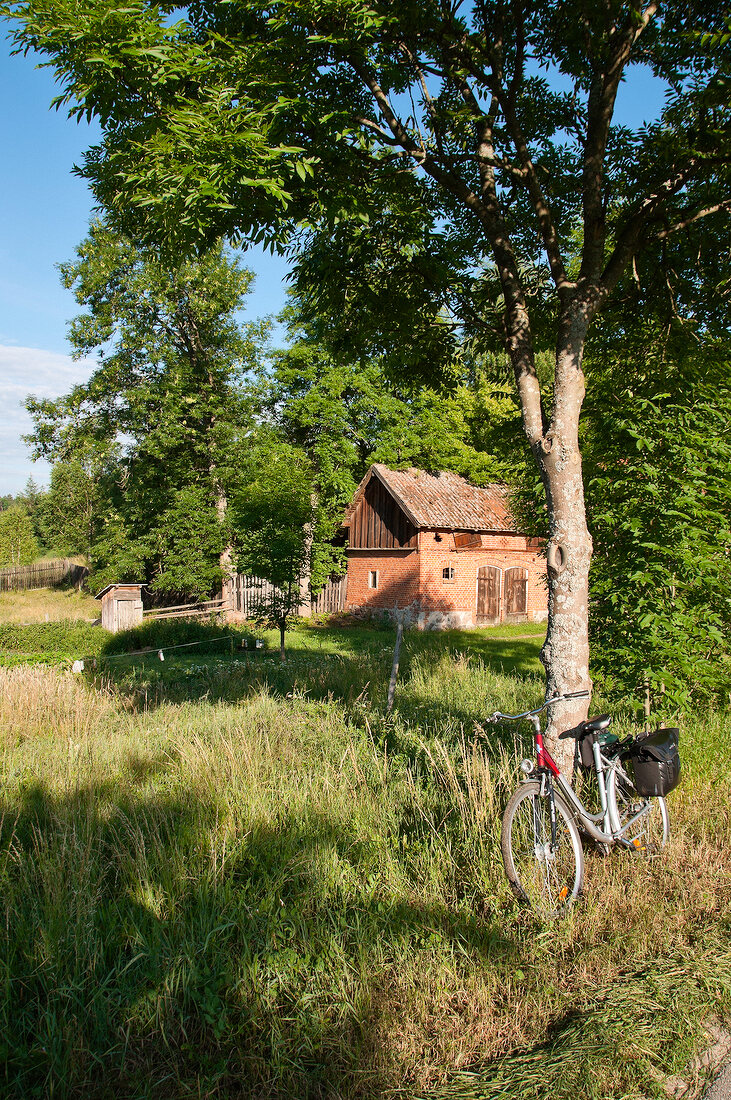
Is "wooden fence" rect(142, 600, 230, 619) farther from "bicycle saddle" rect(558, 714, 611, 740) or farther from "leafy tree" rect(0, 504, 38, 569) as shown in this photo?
"leafy tree" rect(0, 504, 38, 569)

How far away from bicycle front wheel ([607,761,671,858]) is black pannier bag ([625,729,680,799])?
95 mm

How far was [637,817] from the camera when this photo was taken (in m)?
3.95

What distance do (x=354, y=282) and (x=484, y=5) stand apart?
2.39 m

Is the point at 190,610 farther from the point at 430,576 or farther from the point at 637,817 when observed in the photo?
the point at 637,817

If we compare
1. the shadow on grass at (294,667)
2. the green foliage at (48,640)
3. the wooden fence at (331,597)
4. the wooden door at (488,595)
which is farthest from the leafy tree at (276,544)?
the wooden fence at (331,597)

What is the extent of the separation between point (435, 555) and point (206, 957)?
1993 cm

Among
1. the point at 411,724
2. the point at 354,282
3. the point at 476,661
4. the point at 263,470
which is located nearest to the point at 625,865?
the point at 411,724

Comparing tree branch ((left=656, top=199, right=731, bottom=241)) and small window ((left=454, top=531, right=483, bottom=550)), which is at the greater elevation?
tree branch ((left=656, top=199, right=731, bottom=241))

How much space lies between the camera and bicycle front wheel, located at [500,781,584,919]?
355cm

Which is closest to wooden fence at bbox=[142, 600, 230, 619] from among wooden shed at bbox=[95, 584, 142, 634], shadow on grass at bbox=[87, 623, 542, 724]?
wooden shed at bbox=[95, 584, 142, 634]

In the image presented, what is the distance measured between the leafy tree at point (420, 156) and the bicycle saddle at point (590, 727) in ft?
0.99

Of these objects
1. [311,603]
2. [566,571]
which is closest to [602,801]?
[566,571]

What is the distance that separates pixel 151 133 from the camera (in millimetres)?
4023

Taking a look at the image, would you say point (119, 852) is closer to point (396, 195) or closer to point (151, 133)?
point (151, 133)
